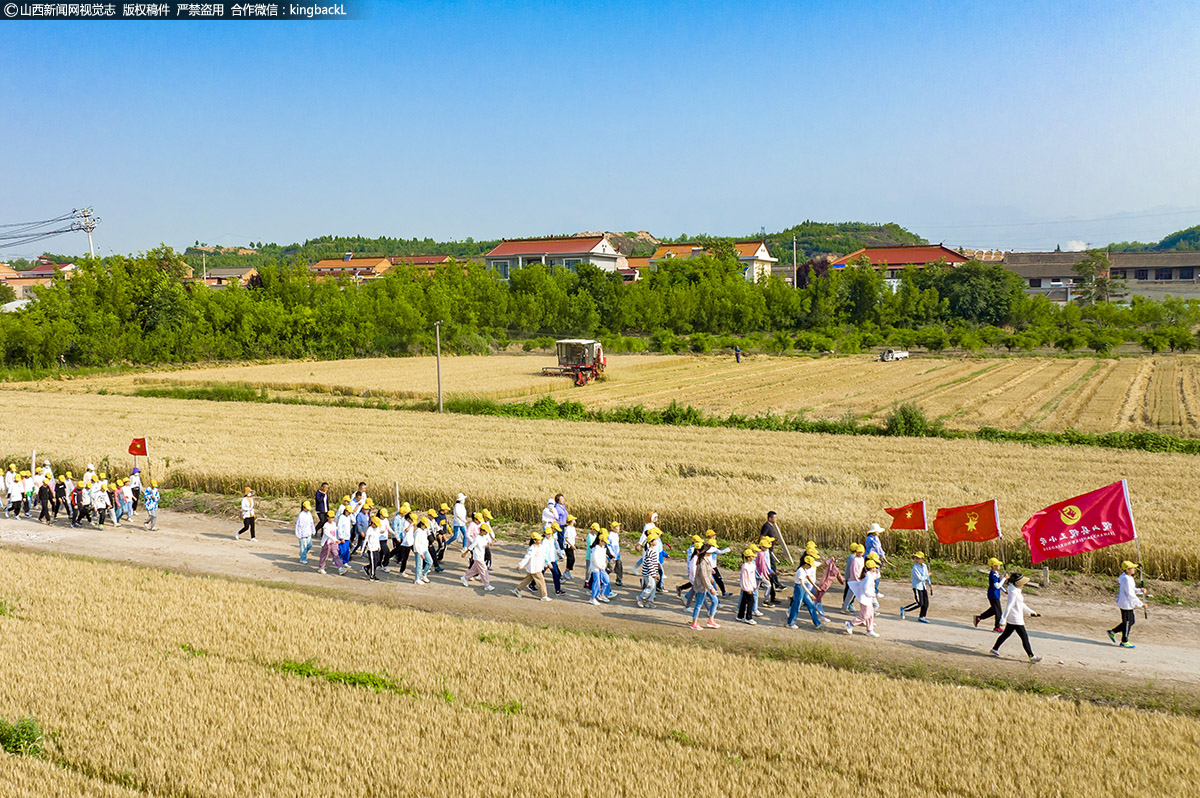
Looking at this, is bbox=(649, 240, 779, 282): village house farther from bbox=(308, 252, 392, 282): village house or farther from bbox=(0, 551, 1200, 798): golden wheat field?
bbox=(0, 551, 1200, 798): golden wheat field

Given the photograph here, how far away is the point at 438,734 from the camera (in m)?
10.1

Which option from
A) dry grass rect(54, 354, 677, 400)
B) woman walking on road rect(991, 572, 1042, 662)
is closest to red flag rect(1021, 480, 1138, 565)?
woman walking on road rect(991, 572, 1042, 662)

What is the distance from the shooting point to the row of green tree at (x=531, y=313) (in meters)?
66.8

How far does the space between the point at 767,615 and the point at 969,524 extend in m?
3.99

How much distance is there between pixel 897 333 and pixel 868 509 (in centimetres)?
6870

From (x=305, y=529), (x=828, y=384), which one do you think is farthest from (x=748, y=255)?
(x=305, y=529)

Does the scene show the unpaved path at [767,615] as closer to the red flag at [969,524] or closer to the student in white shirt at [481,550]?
the student in white shirt at [481,550]

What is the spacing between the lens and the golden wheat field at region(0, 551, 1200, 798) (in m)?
9.02

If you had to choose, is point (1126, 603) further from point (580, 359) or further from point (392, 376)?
point (392, 376)

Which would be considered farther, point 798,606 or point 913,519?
point 913,519

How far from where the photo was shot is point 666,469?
25000 mm

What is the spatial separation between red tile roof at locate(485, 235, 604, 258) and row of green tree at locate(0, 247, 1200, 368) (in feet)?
67.1

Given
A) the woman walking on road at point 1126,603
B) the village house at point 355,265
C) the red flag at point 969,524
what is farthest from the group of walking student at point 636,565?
the village house at point 355,265

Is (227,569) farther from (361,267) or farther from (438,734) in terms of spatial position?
(361,267)
